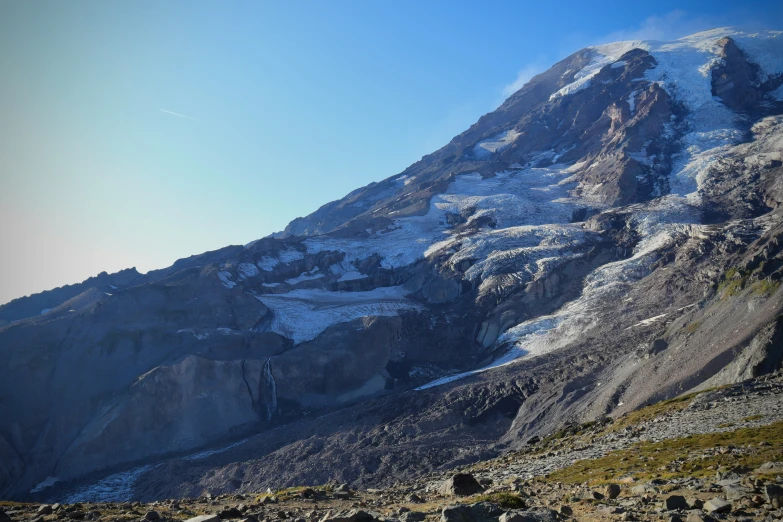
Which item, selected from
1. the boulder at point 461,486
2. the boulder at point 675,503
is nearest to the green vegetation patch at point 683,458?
the boulder at point 461,486

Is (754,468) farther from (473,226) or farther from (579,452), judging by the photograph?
(473,226)

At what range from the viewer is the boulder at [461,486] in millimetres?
26609

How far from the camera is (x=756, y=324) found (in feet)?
209

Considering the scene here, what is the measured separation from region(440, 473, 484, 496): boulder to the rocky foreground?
0.05m

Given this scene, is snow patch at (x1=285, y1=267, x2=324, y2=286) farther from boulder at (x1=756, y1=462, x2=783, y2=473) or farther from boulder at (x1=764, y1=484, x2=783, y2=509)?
boulder at (x1=764, y1=484, x2=783, y2=509)

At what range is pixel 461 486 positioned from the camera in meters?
26.9

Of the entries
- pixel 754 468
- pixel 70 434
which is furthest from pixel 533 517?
pixel 70 434

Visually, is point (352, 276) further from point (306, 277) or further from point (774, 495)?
point (774, 495)

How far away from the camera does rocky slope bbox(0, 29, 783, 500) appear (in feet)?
246

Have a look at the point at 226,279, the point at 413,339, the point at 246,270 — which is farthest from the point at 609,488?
the point at 246,270

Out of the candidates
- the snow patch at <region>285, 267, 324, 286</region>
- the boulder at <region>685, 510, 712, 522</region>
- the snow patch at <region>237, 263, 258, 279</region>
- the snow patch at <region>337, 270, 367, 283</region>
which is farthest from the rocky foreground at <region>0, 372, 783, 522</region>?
the snow patch at <region>237, 263, 258, 279</region>

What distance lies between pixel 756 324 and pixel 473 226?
113 m

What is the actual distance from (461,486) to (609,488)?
8.02 metres

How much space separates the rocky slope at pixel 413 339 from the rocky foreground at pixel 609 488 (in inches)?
850
